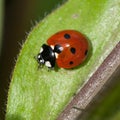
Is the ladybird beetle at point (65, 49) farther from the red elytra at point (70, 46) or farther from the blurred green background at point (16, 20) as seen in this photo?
the blurred green background at point (16, 20)

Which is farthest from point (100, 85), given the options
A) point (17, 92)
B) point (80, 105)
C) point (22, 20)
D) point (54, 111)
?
point (22, 20)

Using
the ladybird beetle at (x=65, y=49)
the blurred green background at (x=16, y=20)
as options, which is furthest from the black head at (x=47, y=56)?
the blurred green background at (x=16, y=20)

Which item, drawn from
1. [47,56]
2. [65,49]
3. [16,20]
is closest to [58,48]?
[65,49]

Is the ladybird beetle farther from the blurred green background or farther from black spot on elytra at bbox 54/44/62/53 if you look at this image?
the blurred green background

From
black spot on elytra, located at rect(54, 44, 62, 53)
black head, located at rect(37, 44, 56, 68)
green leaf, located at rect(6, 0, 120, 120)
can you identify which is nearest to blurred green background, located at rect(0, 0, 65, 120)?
black head, located at rect(37, 44, 56, 68)

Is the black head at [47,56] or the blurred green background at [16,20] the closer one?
the black head at [47,56]

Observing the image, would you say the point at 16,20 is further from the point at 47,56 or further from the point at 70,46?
the point at 70,46

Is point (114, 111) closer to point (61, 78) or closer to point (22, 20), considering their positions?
point (61, 78)
